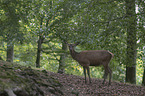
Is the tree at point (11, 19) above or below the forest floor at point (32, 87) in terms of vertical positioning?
above

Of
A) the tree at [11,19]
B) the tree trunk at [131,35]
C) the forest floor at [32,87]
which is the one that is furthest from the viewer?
the tree at [11,19]

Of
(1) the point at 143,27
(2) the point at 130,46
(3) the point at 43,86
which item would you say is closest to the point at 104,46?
(2) the point at 130,46

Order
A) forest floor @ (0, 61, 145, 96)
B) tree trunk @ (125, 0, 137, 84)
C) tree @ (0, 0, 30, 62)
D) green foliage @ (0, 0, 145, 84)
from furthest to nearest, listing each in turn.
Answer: tree @ (0, 0, 30, 62), green foliage @ (0, 0, 145, 84), tree trunk @ (125, 0, 137, 84), forest floor @ (0, 61, 145, 96)

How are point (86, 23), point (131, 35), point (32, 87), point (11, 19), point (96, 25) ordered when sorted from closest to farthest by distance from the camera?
point (32, 87), point (131, 35), point (86, 23), point (96, 25), point (11, 19)

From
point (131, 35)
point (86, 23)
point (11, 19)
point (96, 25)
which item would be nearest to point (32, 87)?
point (86, 23)

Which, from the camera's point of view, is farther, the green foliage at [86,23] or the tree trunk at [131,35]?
the green foliage at [86,23]

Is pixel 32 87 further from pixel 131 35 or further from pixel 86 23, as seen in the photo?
pixel 131 35

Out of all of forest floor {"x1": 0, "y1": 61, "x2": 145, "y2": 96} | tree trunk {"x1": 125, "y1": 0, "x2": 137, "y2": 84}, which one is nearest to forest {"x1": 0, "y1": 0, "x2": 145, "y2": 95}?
tree trunk {"x1": 125, "y1": 0, "x2": 137, "y2": 84}

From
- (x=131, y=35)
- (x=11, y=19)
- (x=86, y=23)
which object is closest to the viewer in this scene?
(x=131, y=35)

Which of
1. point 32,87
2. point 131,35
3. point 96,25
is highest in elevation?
point 96,25

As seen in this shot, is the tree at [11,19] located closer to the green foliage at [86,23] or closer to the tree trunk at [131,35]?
the green foliage at [86,23]

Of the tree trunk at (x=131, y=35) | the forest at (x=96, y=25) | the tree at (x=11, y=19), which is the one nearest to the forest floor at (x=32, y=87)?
the tree trunk at (x=131, y=35)

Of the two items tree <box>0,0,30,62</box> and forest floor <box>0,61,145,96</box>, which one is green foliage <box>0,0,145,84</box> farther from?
forest floor <box>0,61,145,96</box>

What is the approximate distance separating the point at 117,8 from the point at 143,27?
2.50 metres
